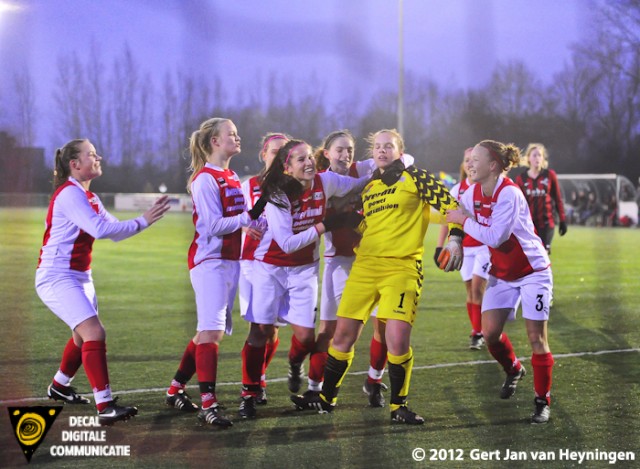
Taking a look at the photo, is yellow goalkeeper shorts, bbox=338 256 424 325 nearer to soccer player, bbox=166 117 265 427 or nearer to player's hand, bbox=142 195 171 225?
soccer player, bbox=166 117 265 427

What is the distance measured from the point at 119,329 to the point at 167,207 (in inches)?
170

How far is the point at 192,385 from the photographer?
18.4ft

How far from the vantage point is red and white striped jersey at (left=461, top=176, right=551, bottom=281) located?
4680mm

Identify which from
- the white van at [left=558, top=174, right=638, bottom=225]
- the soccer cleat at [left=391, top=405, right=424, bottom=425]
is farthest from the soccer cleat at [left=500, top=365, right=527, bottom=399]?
the white van at [left=558, top=174, right=638, bottom=225]

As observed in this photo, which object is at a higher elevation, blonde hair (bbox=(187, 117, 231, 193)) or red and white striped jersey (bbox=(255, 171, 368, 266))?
blonde hair (bbox=(187, 117, 231, 193))

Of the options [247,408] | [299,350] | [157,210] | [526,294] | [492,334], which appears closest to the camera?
[157,210]

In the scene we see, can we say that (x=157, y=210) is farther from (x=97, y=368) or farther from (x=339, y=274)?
(x=339, y=274)

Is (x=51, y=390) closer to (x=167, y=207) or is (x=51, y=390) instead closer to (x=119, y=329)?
(x=167, y=207)

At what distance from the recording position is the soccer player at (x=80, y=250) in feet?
14.5

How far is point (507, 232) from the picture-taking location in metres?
4.68

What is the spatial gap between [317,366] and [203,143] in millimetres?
1503

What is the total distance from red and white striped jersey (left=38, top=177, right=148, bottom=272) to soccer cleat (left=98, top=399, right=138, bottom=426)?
78 cm

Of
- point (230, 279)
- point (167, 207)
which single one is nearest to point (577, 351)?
point (230, 279)

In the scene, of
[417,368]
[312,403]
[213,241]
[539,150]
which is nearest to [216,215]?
[213,241]
